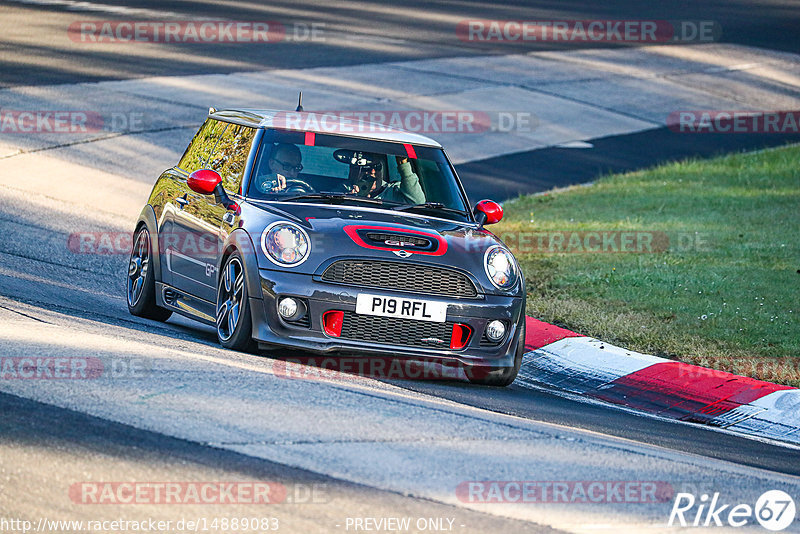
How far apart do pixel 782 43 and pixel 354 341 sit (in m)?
29.2

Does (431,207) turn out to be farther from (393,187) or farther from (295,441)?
(295,441)

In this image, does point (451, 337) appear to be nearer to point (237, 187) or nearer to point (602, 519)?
point (237, 187)

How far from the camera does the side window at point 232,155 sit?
876 cm

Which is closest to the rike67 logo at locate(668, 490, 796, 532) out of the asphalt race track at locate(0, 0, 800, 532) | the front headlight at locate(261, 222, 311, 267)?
the asphalt race track at locate(0, 0, 800, 532)

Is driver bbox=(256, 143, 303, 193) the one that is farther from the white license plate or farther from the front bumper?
the white license plate

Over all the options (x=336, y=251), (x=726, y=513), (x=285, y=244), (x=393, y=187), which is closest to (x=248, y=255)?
(x=285, y=244)

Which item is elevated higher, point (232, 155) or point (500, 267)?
point (232, 155)

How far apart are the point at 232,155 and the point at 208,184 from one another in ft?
2.17

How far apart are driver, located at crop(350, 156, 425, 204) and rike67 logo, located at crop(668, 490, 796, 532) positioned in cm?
A: 372

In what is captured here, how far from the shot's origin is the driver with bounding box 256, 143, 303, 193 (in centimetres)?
851

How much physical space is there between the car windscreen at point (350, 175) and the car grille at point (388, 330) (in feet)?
3.50

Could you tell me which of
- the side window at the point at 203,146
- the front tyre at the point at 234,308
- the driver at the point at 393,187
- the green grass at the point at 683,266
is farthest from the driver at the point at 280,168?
the green grass at the point at 683,266

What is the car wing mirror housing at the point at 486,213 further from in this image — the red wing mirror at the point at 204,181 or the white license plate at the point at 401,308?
the red wing mirror at the point at 204,181

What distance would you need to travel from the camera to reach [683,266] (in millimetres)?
12062
